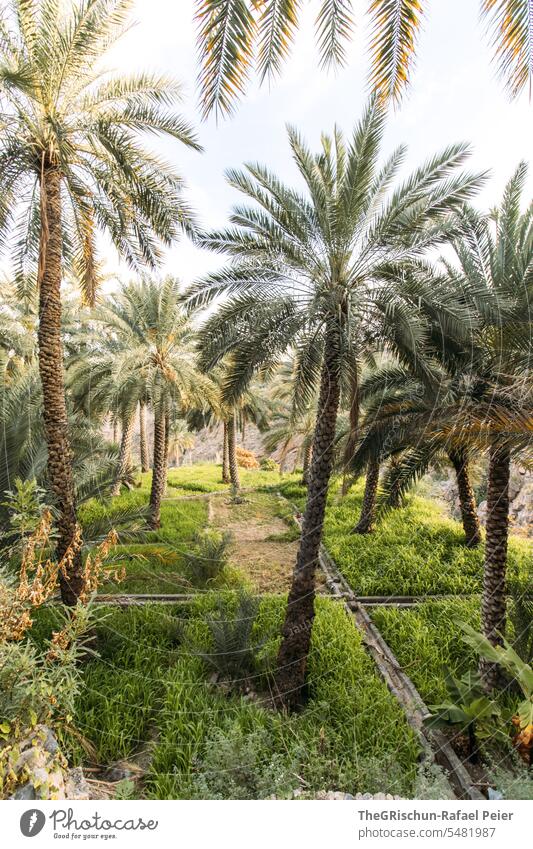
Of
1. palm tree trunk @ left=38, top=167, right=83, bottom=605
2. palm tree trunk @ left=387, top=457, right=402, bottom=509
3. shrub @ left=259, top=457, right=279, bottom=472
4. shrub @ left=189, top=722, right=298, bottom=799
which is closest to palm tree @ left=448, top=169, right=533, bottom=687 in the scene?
palm tree trunk @ left=387, top=457, right=402, bottom=509

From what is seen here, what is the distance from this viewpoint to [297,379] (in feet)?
15.9

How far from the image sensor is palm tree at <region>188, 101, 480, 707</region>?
3.80 meters

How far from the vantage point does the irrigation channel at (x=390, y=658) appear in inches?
120

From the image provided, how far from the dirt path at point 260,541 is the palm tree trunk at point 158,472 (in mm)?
1455

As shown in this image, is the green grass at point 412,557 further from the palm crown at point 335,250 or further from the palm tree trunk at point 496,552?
the palm crown at point 335,250

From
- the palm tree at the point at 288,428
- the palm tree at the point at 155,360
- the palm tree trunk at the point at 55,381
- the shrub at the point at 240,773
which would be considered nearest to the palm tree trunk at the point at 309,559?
the shrub at the point at 240,773

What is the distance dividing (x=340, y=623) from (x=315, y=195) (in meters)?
5.46

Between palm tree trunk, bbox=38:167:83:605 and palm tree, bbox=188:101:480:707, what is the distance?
164 centimetres

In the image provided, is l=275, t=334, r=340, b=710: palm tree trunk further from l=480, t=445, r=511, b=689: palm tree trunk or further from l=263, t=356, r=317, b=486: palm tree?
l=263, t=356, r=317, b=486: palm tree

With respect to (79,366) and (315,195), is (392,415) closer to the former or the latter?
(315,195)

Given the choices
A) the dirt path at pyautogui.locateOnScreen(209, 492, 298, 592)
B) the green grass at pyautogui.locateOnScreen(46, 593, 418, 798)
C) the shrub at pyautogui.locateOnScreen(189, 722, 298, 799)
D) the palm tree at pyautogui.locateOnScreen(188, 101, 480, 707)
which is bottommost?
the dirt path at pyautogui.locateOnScreen(209, 492, 298, 592)

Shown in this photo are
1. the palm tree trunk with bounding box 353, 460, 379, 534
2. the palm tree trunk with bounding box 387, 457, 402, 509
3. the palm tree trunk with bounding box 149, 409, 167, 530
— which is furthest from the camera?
the palm tree trunk with bounding box 149, 409, 167, 530
